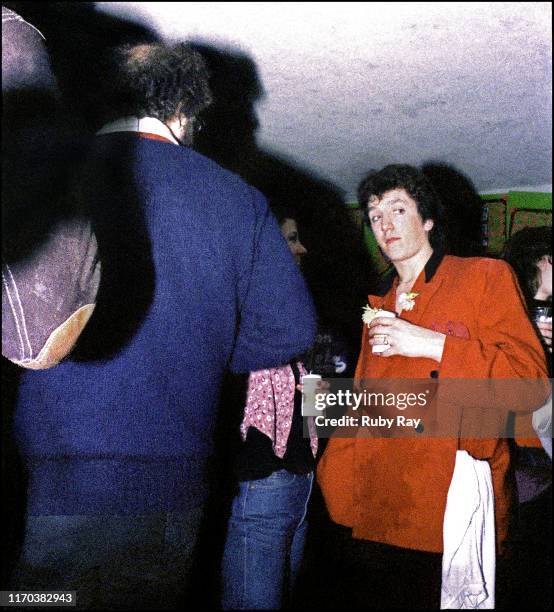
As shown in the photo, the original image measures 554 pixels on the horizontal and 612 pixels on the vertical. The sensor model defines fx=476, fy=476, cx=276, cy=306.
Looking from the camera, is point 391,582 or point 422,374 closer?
point 422,374

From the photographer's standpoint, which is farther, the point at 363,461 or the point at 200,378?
the point at 363,461

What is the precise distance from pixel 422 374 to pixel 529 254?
1172 mm

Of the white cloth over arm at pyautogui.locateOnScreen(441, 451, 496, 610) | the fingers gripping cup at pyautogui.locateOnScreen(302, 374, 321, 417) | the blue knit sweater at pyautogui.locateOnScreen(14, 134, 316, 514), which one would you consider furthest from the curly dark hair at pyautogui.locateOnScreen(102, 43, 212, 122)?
the white cloth over arm at pyautogui.locateOnScreen(441, 451, 496, 610)

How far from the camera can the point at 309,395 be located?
1350 mm

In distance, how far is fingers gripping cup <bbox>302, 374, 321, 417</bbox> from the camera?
133 cm

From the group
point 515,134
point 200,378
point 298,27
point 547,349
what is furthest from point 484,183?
point 200,378

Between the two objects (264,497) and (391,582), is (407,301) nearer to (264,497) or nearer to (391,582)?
(264,497)

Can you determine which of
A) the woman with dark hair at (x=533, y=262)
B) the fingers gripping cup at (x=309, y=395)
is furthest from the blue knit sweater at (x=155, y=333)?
the woman with dark hair at (x=533, y=262)

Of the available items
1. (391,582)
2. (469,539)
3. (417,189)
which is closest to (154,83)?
(417,189)

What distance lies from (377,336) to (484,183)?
2.42 meters

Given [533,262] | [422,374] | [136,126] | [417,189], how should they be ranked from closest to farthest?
[136,126], [422,374], [417,189], [533,262]

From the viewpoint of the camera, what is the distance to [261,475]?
1197 mm

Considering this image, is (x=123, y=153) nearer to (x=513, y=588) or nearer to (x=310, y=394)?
(x=310, y=394)

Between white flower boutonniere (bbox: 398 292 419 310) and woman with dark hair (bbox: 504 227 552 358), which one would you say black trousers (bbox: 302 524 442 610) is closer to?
white flower boutonniere (bbox: 398 292 419 310)
